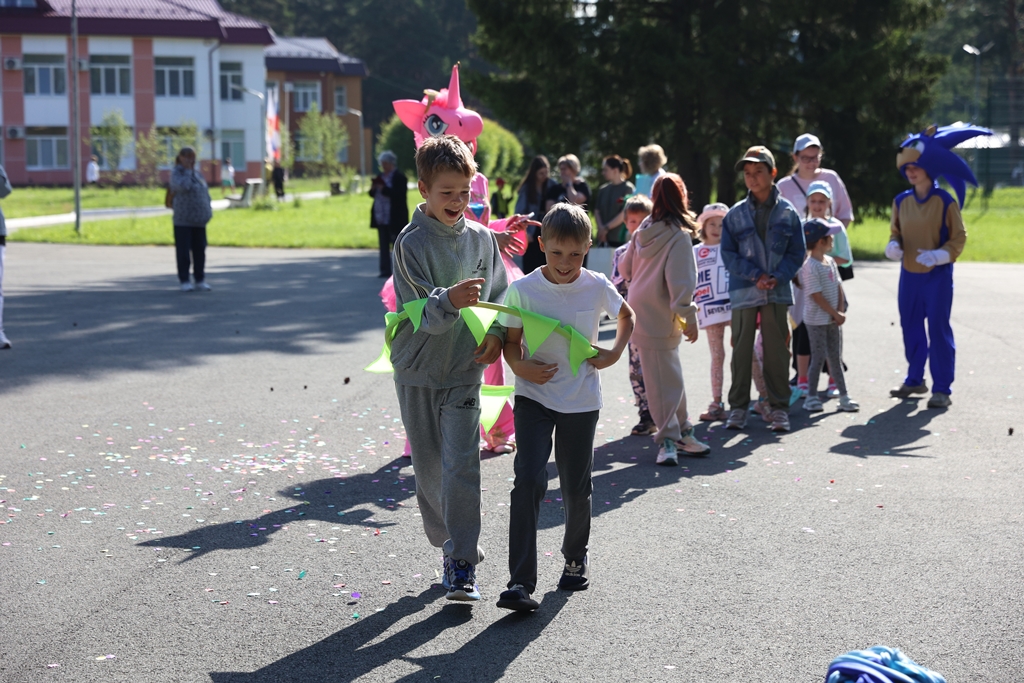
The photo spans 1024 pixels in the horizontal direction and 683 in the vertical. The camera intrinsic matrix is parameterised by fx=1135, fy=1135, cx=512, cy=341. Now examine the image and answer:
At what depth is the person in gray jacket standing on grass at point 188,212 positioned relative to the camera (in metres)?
16.3

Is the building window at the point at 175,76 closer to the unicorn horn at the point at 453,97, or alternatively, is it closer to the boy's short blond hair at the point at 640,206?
the unicorn horn at the point at 453,97

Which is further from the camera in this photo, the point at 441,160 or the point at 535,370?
the point at 535,370

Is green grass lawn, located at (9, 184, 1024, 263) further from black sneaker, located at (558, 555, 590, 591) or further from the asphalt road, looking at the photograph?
black sneaker, located at (558, 555, 590, 591)

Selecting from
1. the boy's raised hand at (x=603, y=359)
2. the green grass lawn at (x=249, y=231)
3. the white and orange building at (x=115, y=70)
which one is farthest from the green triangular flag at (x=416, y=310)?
the white and orange building at (x=115, y=70)

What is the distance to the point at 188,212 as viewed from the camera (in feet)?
54.1

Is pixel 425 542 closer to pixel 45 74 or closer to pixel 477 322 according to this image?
pixel 477 322

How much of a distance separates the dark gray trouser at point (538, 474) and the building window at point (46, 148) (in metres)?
64.1

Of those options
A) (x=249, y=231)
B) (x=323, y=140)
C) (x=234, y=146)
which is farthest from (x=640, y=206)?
(x=234, y=146)

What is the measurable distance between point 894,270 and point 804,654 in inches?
719

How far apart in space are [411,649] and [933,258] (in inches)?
258

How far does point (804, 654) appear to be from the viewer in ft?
13.8

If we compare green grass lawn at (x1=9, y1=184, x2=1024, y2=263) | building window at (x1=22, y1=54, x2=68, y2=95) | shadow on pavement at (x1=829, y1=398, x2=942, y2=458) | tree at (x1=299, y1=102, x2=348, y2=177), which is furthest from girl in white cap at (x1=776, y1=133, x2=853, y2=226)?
building window at (x1=22, y1=54, x2=68, y2=95)

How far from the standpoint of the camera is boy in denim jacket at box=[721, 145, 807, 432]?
796 cm

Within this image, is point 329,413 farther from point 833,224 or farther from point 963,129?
point 963,129
